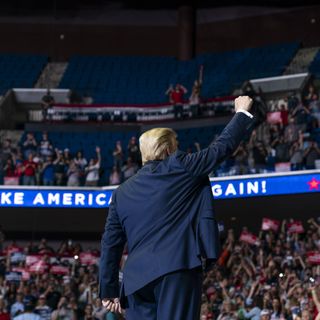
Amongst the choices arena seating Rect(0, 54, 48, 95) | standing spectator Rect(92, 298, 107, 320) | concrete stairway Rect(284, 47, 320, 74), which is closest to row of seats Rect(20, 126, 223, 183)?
arena seating Rect(0, 54, 48, 95)

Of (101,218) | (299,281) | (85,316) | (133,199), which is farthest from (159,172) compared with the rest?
(101,218)

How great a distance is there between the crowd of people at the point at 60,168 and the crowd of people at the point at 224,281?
5.51 ft

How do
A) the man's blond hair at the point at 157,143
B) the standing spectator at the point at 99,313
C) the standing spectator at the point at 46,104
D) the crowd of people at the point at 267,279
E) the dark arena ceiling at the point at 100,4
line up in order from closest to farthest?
the man's blond hair at the point at 157,143, the crowd of people at the point at 267,279, the standing spectator at the point at 99,313, the standing spectator at the point at 46,104, the dark arena ceiling at the point at 100,4

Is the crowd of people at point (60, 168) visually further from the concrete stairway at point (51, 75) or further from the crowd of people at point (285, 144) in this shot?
the concrete stairway at point (51, 75)

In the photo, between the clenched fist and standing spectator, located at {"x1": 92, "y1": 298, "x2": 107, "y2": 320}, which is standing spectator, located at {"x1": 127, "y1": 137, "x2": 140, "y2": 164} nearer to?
standing spectator, located at {"x1": 92, "y1": 298, "x2": 107, "y2": 320}

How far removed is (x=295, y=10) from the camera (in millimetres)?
28516

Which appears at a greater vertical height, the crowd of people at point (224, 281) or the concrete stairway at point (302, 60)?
the concrete stairway at point (302, 60)

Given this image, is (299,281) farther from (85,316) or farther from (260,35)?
(260,35)

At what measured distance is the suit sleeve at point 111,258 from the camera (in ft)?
12.0

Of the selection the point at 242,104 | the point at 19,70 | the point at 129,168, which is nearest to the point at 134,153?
the point at 129,168

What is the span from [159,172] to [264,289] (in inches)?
462

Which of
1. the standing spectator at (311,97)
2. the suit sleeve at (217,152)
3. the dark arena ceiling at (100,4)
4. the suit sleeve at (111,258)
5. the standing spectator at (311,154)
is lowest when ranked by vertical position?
the suit sleeve at (111,258)

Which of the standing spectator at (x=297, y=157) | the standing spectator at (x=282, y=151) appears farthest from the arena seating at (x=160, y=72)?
the standing spectator at (x=297, y=157)

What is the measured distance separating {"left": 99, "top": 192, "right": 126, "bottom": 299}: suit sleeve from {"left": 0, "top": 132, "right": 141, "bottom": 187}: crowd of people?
16.4 meters
